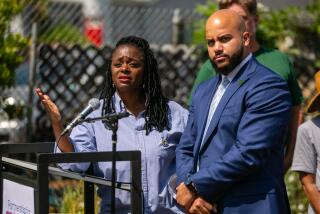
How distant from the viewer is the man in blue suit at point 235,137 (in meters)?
4.55

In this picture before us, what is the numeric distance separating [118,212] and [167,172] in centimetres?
37

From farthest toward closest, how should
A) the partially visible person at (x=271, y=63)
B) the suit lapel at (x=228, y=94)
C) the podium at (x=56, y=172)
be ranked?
1. the partially visible person at (x=271, y=63)
2. the suit lapel at (x=228, y=94)
3. the podium at (x=56, y=172)

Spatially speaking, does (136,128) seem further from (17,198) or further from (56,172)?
(17,198)

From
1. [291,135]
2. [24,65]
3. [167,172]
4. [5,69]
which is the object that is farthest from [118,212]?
[24,65]

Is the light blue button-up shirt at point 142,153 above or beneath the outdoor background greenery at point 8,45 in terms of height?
beneath

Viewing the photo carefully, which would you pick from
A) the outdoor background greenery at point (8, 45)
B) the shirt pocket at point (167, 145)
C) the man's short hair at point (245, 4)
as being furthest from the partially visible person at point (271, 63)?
the outdoor background greenery at point (8, 45)

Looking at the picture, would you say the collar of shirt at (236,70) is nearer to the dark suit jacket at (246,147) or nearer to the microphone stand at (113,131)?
the dark suit jacket at (246,147)

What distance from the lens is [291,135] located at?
20.3 ft

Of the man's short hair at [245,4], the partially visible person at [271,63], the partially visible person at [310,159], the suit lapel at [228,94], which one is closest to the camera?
the suit lapel at [228,94]

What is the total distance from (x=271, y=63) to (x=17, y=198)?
2064 mm

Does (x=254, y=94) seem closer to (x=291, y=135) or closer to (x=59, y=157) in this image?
(x=59, y=157)

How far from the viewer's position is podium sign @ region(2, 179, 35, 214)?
4762 millimetres

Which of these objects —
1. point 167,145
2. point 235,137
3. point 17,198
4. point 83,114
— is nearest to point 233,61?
point 235,137

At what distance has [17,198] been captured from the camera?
4.96m
